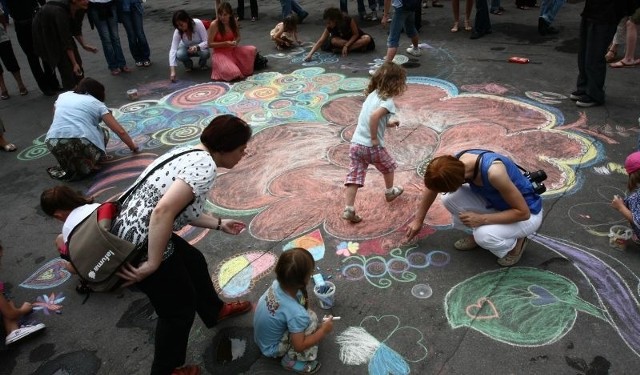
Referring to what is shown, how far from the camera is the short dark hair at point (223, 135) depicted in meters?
2.12

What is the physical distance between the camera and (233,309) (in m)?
2.88

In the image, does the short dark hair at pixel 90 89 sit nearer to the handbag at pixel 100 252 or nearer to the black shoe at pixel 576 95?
the handbag at pixel 100 252

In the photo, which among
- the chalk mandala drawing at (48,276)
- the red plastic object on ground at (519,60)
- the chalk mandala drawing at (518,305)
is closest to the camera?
the chalk mandala drawing at (518,305)

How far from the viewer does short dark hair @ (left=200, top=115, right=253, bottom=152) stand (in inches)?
83.6

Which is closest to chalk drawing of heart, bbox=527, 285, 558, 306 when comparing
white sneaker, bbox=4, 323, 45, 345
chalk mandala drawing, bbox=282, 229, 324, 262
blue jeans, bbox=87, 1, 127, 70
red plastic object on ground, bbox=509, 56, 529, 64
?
chalk mandala drawing, bbox=282, 229, 324, 262

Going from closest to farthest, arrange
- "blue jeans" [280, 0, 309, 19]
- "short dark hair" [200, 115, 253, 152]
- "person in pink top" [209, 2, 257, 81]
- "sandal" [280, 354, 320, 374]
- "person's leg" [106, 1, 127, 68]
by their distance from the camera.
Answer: "short dark hair" [200, 115, 253, 152] → "sandal" [280, 354, 320, 374] → "person in pink top" [209, 2, 257, 81] → "person's leg" [106, 1, 127, 68] → "blue jeans" [280, 0, 309, 19]

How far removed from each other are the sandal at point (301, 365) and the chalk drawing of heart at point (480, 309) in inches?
39.1

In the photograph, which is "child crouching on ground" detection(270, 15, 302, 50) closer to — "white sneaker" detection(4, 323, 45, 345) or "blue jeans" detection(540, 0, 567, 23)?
"blue jeans" detection(540, 0, 567, 23)

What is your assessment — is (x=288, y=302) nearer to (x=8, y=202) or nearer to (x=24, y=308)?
(x=24, y=308)

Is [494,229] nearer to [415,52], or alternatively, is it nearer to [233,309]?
[233,309]

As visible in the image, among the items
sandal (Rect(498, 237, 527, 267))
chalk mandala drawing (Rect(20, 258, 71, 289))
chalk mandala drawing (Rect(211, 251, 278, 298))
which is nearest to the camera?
sandal (Rect(498, 237, 527, 267))

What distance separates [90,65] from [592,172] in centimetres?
867

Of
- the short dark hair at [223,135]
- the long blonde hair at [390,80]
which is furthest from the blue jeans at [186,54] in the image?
the short dark hair at [223,135]

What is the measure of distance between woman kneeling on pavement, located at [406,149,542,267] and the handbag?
153cm
